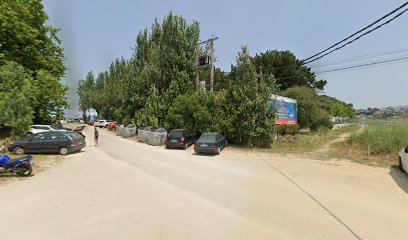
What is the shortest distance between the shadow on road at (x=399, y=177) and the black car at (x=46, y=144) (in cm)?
1732

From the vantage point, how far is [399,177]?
10500mm

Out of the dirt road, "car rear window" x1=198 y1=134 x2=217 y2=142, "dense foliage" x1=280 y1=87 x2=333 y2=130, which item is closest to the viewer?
the dirt road

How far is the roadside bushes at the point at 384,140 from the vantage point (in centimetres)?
1545

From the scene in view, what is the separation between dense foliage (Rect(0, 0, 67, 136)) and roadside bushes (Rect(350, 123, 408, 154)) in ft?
71.3

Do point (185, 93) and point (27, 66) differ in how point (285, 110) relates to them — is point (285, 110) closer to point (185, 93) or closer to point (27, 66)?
point (185, 93)

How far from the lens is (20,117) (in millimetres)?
13977

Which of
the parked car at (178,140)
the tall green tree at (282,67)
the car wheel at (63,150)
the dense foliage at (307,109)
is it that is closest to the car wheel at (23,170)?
the car wheel at (63,150)

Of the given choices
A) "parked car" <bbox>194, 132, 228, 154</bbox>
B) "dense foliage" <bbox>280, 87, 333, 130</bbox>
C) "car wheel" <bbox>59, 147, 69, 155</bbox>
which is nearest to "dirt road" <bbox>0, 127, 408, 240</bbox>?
"parked car" <bbox>194, 132, 228, 154</bbox>

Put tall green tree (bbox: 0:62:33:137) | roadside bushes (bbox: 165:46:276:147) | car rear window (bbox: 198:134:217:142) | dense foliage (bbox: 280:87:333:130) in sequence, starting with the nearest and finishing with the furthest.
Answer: tall green tree (bbox: 0:62:33:137) → car rear window (bbox: 198:134:217:142) → roadside bushes (bbox: 165:46:276:147) → dense foliage (bbox: 280:87:333:130)

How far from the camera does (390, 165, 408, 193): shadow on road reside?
9172mm

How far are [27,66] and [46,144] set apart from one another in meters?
11.3

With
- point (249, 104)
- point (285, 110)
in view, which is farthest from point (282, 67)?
point (249, 104)

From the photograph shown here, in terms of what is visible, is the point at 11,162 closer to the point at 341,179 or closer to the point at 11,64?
the point at 11,64

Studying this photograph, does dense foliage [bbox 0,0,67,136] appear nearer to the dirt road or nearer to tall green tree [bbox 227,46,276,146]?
the dirt road
